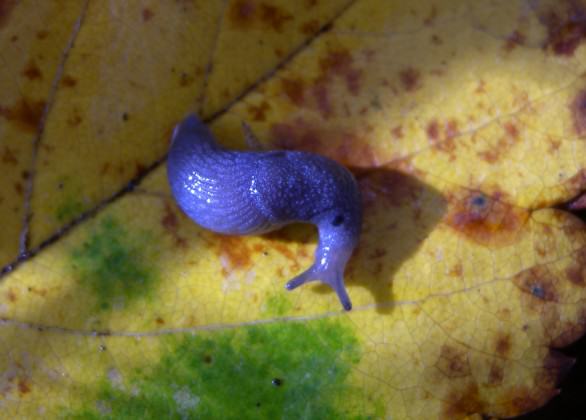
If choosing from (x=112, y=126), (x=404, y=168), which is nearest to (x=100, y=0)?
(x=112, y=126)

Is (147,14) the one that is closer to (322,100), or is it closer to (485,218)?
(322,100)

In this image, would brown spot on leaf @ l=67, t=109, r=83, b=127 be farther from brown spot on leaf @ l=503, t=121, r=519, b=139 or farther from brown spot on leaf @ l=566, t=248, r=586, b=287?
brown spot on leaf @ l=566, t=248, r=586, b=287

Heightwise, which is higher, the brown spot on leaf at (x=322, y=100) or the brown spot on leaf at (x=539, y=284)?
the brown spot on leaf at (x=322, y=100)

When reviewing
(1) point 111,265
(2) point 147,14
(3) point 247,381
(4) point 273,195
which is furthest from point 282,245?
(2) point 147,14

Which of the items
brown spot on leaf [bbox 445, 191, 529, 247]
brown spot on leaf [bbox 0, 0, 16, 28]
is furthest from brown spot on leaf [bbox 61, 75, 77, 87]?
brown spot on leaf [bbox 445, 191, 529, 247]

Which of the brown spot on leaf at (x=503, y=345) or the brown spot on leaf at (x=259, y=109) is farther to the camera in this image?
the brown spot on leaf at (x=259, y=109)

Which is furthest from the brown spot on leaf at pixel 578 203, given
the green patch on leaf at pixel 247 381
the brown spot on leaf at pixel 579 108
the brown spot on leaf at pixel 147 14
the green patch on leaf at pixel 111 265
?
the brown spot on leaf at pixel 147 14

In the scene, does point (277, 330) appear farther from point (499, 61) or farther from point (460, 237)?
point (499, 61)

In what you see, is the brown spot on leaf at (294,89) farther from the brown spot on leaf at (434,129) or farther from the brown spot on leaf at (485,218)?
the brown spot on leaf at (485,218)

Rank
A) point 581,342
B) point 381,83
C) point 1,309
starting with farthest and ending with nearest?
point 581,342
point 381,83
point 1,309
